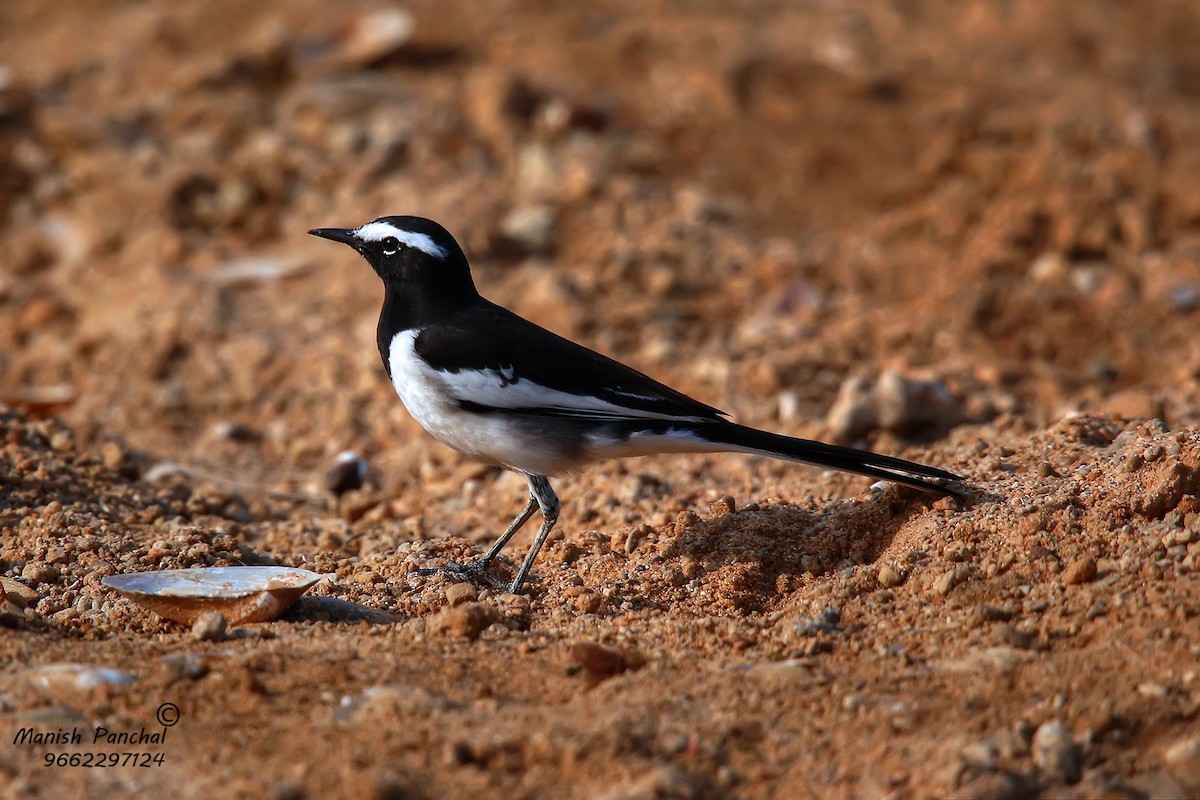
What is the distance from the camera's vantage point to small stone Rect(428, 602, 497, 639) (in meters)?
4.41

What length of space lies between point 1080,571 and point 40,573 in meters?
3.77

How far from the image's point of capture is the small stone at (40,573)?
489 cm

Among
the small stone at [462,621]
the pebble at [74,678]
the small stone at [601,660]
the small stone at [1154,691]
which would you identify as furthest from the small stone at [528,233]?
the small stone at [1154,691]

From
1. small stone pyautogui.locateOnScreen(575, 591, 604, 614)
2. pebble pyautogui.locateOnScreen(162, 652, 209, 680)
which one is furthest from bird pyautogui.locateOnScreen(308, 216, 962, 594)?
pebble pyautogui.locateOnScreen(162, 652, 209, 680)

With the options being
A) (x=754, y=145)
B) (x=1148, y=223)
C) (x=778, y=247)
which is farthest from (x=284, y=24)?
(x=1148, y=223)

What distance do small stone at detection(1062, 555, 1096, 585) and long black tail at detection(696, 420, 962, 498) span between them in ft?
2.21

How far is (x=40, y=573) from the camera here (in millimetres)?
4895

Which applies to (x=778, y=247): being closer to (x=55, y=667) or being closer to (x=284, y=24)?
(x=284, y=24)

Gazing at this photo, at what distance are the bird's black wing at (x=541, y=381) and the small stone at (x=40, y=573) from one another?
1.66m

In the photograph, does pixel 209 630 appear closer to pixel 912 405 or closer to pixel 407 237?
pixel 407 237

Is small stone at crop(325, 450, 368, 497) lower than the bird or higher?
lower

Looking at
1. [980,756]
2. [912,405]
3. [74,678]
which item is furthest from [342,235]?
[980,756]
